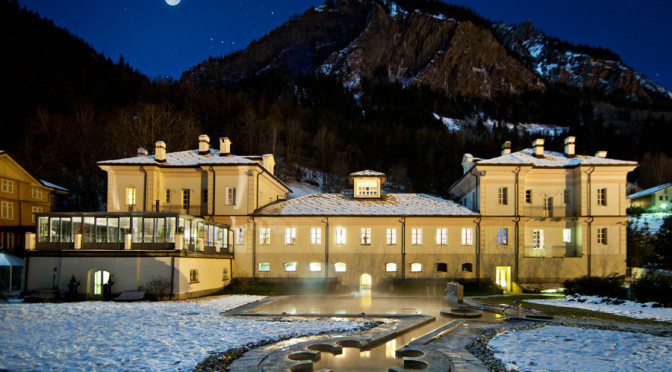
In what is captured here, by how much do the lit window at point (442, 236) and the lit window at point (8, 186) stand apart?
3835cm

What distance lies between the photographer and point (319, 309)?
808 inches

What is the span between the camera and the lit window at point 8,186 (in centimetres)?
3912

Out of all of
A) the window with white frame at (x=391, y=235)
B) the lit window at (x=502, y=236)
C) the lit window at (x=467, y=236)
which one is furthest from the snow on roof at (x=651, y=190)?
the window with white frame at (x=391, y=235)

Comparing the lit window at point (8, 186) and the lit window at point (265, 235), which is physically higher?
the lit window at point (8, 186)

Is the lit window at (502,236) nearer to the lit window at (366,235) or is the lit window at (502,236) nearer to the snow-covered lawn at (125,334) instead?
the lit window at (366,235)

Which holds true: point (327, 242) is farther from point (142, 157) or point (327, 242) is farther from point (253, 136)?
point (253, 136)

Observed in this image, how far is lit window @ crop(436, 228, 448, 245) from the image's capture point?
31594 mm

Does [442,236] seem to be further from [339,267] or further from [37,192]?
[37,192]

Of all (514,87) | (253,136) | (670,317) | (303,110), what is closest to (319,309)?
(670,317)

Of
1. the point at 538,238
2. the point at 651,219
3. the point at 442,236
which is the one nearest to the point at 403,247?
the point at 442,236

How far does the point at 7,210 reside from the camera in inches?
1561

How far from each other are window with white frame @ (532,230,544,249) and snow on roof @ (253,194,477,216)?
213 inches

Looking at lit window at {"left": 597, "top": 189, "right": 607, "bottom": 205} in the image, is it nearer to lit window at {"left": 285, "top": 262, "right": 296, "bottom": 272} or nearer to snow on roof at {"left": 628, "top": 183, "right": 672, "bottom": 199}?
lit window at {"left": 285, "top": 262, "right": 296, "bottom": 272}

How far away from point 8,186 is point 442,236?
3888cm
